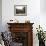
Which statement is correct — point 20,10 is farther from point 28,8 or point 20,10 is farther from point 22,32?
point 22,32

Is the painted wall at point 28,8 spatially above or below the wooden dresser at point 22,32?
above

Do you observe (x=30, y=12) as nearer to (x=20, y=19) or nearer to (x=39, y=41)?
(x=20, y=19)

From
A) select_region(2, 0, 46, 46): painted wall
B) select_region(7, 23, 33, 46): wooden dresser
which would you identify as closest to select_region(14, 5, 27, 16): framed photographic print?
select_region(2, 0, 46, 46): painted wall

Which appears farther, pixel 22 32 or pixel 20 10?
pixel 20 10

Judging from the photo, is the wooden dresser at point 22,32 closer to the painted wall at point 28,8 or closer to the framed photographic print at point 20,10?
the painted wall at point 28,8

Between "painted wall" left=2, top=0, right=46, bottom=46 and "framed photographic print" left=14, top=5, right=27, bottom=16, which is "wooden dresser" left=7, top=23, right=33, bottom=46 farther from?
"framed photographic print" left=14, top=5, right=27, bottom=16

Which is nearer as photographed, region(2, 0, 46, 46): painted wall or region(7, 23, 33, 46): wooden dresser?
region(7, 23, 33, 46): wooden dresser

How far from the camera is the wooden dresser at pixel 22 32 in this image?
18.5ft

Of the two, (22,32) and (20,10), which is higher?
(20,10)

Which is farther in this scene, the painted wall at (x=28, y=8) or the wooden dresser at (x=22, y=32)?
the painted wall at (x=28, y=8)

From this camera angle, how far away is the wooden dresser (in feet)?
18.5

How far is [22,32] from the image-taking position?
5.73 m

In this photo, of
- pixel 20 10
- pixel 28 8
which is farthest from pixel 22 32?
pixel 28 8

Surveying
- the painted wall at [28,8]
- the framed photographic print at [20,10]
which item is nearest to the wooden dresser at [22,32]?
the painted wall at [28,8]
